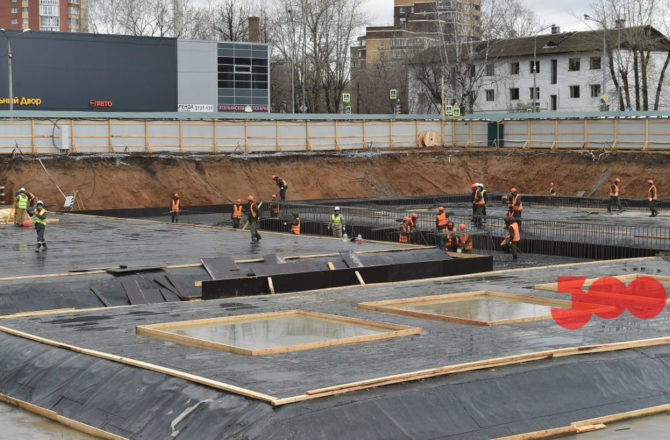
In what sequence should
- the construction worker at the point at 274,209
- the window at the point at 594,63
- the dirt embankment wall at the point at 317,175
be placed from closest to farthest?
the construction worker at the point at 274,209 < the dirt embankment wall at the point at 317,175 < the window at the point at 594,63

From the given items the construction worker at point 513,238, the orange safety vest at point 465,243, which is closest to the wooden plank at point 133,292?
the orange safety vest at point 465,243

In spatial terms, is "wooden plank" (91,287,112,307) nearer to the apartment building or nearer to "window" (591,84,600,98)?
"window" (591,84,600,98)

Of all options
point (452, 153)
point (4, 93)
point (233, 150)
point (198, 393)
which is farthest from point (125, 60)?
point (198, 393)

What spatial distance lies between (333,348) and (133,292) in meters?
8.64

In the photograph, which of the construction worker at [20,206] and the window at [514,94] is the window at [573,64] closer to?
the window at [514,94]

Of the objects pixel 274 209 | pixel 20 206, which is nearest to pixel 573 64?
pixel 274 209

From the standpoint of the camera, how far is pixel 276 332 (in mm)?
15641

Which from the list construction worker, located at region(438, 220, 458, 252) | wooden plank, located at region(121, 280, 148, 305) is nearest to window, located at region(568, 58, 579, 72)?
construction worker, located at region(438, 220, 458, 252)

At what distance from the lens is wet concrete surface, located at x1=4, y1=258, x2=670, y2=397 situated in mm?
12680

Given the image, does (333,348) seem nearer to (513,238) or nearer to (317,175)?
(513,238)

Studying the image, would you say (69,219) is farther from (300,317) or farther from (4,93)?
(4,93)

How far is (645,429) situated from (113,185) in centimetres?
4060

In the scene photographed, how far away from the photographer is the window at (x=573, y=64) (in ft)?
274

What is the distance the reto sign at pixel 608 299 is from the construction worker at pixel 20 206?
20257 mm
